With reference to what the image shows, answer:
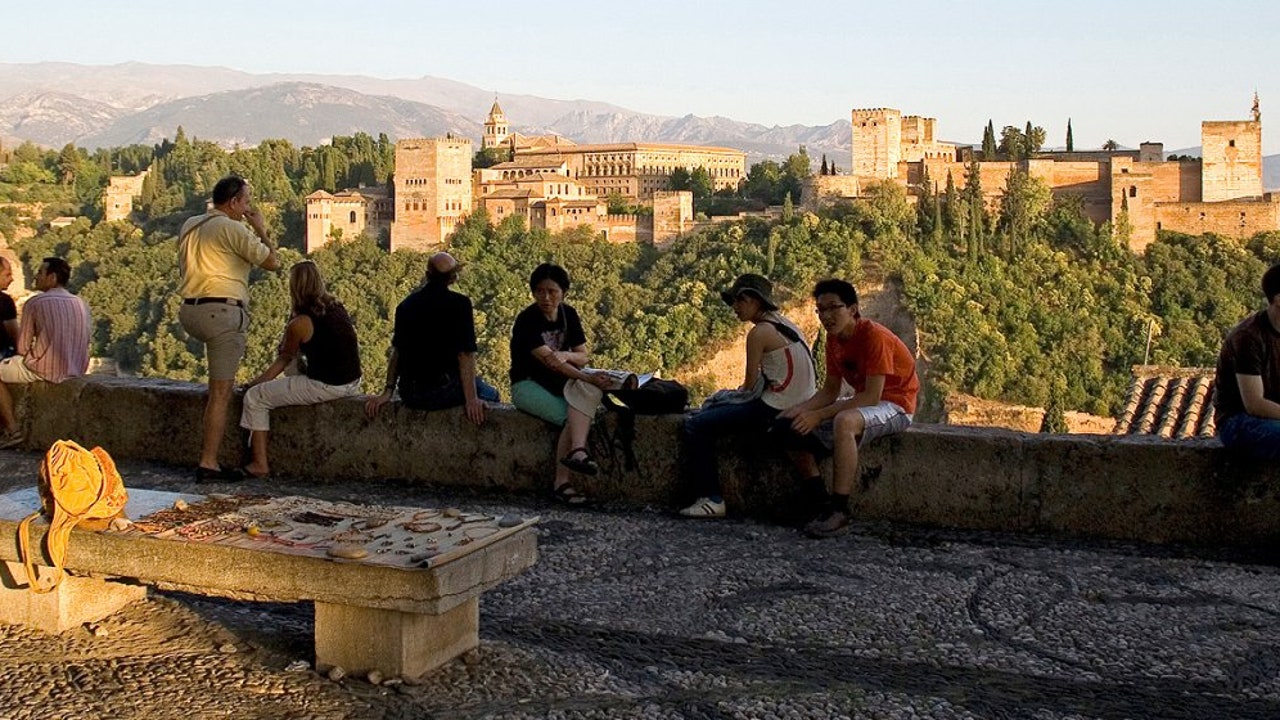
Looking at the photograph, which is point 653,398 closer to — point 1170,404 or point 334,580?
point 334,580

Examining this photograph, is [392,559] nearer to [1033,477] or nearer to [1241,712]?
[1241,712]

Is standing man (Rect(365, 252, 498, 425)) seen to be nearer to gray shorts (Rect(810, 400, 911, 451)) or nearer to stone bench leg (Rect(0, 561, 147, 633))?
gray shorts (Rect(810, 400, 911, 451))

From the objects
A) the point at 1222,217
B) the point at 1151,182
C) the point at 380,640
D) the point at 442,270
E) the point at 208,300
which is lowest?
the point at 380,640

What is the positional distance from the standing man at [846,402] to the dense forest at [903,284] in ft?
133

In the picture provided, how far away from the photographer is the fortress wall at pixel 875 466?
5.64m

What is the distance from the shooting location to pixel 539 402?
664cm

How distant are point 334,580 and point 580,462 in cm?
244

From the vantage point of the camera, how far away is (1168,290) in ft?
167

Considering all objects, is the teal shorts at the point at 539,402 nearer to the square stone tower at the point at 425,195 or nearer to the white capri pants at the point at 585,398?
the white capri pants at the point at 585,398

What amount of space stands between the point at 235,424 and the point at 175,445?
412mm

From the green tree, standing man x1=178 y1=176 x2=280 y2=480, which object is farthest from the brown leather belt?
the green tree

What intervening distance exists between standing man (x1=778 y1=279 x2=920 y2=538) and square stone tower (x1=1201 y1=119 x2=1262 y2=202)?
54.4m

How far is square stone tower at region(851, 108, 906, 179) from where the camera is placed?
64.2m

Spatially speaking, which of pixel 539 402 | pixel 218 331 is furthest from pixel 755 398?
pixel 218 331
